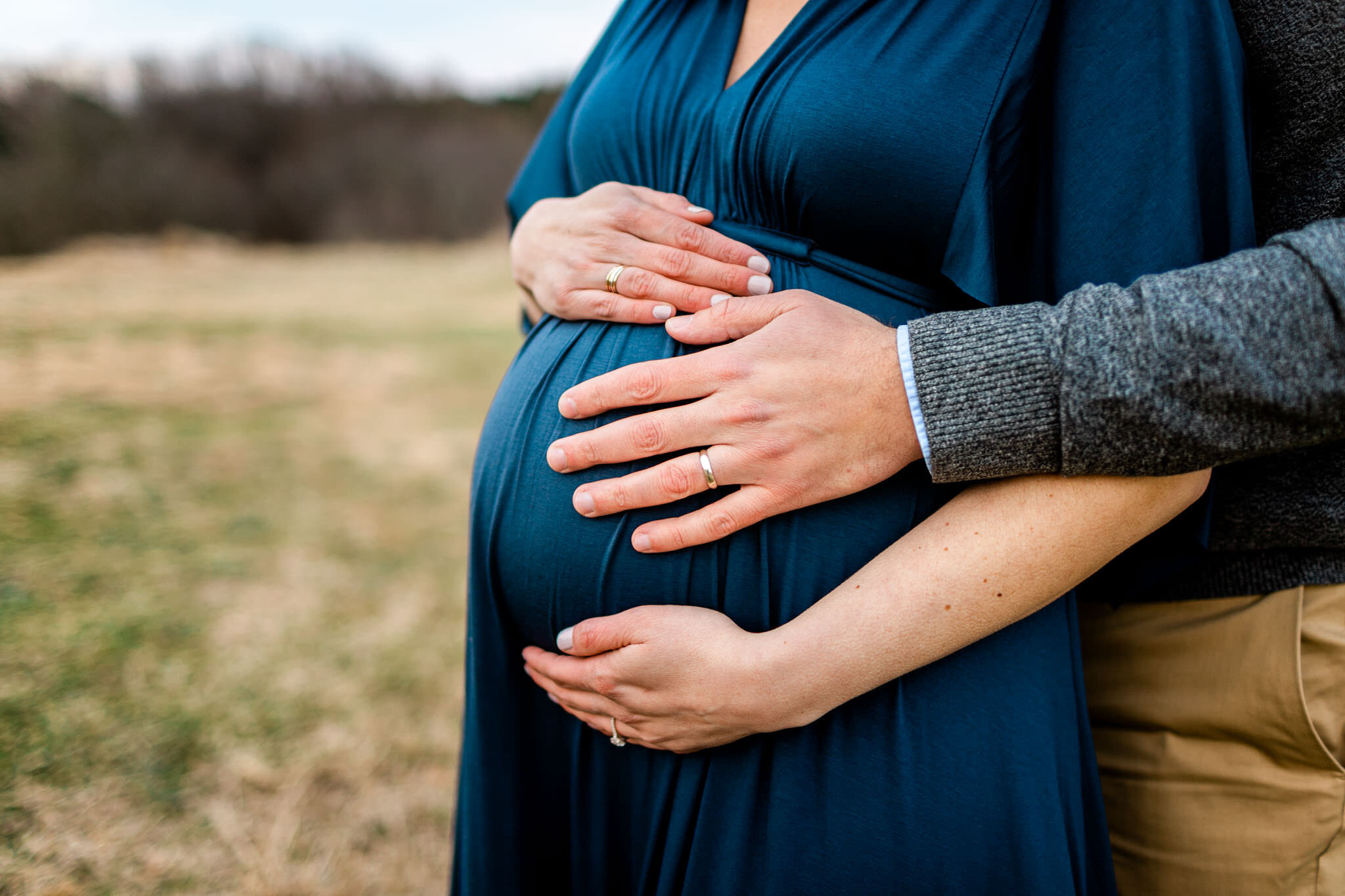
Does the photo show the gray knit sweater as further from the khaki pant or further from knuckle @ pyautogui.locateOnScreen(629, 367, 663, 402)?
knuckle @ pyautogui.locateOnScreen(629, 367, 663, 402)

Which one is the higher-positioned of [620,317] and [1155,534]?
[620,317]

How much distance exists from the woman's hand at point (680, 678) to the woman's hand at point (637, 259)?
0.42 metres

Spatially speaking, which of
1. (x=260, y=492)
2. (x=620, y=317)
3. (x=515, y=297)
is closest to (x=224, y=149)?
(x=515, y=297)

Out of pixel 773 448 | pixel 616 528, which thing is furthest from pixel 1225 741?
pixel 616 528

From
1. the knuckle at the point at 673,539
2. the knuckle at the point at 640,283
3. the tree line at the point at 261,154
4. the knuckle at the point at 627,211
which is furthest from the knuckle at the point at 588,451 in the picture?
the tree line at the point at 261,154

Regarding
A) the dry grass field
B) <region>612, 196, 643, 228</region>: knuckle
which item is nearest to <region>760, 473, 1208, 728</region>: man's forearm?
<region>612, 196, 643, 228</region>: knuckle

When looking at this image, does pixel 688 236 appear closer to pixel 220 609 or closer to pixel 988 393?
pixel 988 393

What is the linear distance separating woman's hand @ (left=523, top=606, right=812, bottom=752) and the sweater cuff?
30cm

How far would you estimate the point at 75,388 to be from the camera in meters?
4.17

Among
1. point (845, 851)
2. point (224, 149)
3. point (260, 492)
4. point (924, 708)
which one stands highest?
point (224, 149)

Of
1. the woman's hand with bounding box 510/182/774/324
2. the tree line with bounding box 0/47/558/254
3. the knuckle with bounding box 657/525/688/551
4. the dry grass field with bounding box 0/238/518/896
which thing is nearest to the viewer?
the knuckle with bounding box 657/525/688/551

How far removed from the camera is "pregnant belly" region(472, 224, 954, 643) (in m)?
0.85

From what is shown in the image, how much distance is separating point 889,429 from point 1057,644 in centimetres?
36

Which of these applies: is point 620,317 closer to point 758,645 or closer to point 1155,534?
point 758,645
